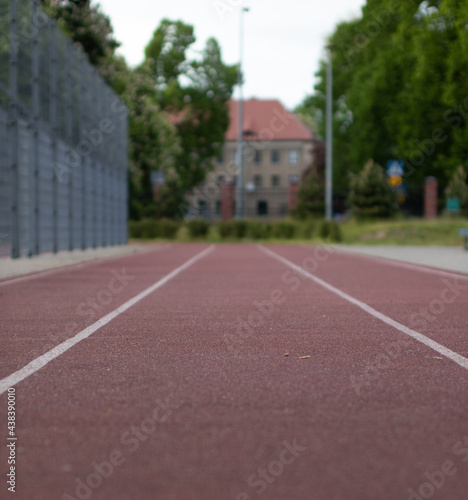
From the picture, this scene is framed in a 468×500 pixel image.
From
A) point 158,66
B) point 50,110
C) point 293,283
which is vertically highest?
point 158,66

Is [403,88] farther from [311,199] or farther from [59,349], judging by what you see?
[59,349]

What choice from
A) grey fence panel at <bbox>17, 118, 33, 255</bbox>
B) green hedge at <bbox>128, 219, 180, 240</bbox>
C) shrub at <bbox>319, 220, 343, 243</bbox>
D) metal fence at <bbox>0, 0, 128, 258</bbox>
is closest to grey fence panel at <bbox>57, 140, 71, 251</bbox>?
metal fence at <bbox>0, 0, 128, 258</bbox>

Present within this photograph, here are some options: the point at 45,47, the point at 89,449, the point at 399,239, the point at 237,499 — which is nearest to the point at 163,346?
the point at 89,449

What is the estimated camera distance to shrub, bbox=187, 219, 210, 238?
42469mm

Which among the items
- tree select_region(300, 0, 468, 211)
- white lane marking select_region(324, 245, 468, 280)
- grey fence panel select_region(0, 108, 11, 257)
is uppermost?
tree select_region(300, 0, 468, 211)

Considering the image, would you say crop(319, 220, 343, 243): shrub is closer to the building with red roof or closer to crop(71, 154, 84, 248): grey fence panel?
crop(71, 154, 84, 248): grey fence panel

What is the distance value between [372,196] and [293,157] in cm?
4470

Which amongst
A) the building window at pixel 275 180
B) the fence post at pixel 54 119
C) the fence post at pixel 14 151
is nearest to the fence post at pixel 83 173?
the fence post at pixel 54 119

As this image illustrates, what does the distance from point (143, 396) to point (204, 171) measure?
6342 centimetres

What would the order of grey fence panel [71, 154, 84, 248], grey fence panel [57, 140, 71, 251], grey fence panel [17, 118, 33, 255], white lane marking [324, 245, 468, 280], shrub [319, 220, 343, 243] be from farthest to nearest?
shrub [319, 220, 343, 243], grey fence panel [71, 154, 84, 248], grey fence panel [57, 140, 71, 251], grey fence panel [17, 118, 33, 255], white lane marking [324, 245, 468, 280]

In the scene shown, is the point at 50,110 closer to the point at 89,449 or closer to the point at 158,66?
the point at 89,449

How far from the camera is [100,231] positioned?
32938 mm

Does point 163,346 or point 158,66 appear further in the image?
point 158,66

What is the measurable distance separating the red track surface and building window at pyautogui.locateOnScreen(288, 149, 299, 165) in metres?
79.5
